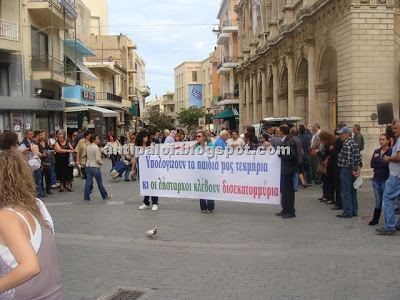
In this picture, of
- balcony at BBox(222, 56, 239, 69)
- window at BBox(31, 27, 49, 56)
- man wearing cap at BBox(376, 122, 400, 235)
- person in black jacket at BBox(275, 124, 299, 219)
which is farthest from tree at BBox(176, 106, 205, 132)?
man wearing cap at BBox(376, 122, 400, 235)

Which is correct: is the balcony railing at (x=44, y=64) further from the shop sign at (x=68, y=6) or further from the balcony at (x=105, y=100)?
the balcony at (x=105, y=100)

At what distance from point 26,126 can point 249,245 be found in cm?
1789

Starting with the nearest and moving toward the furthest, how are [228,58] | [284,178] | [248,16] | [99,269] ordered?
[99,269] → [284,178] → [248,16] → [228,58]

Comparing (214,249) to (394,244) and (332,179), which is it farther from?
(332,179)

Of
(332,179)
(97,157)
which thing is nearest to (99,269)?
(97,157)

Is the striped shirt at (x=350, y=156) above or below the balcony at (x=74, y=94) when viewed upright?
below

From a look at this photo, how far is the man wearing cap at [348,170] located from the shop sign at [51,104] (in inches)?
699

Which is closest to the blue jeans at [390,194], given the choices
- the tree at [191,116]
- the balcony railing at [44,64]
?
the balcony railing at [44,64]

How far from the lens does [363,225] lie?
8398mm

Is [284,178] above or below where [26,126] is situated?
below

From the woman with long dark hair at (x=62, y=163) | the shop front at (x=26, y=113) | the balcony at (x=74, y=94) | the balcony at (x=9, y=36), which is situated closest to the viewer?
the woman with long dark hair at (x=62, y=163)

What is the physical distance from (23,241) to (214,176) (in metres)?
7.61

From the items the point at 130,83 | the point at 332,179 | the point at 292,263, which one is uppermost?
the point at 130,83

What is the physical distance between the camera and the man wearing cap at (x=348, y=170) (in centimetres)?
887
